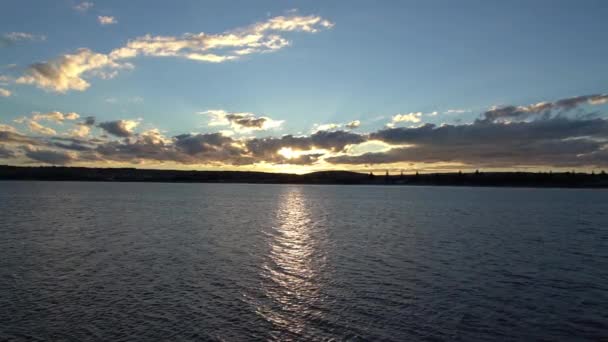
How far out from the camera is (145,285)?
26.3m

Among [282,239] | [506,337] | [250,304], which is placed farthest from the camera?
[282,239]

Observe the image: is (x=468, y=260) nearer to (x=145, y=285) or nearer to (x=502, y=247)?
(x=502, y=247)

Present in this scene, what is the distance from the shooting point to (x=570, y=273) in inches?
1238

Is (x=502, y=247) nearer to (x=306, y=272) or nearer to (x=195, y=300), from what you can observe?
(x=306, y=272)

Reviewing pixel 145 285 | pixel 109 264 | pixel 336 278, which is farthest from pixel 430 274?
pixel 109 264

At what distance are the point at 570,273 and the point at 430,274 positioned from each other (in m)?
10.7

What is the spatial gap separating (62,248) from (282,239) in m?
21.9

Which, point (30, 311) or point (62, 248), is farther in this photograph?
point (62, 248)

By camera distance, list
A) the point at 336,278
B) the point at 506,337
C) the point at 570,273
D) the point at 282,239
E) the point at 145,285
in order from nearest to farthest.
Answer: the point at 506,337
the point at 145,285
the point at 336,278
the point at 570,273
the point at 282,239

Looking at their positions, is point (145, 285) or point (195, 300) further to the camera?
point (145, 285)

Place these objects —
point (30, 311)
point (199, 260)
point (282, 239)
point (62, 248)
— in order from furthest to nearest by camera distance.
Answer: point (282, 239), point (62, 248), point (199, 260), point (30, 311)

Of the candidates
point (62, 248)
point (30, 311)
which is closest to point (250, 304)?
point (30, 311)

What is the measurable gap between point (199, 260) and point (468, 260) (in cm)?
2230

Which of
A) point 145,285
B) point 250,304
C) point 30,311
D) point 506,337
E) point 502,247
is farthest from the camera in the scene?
point 502,247
